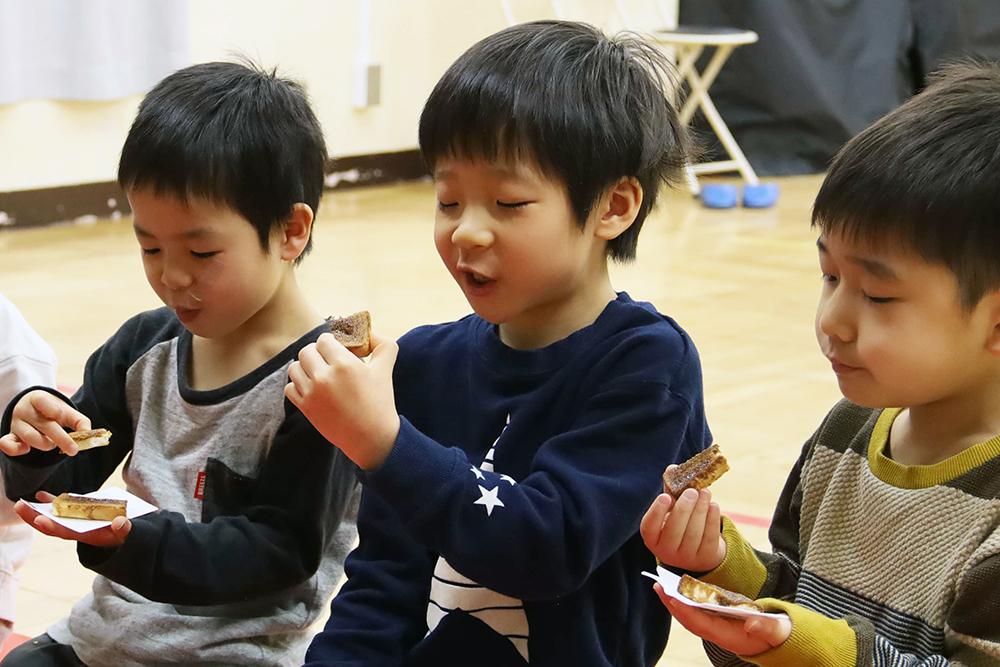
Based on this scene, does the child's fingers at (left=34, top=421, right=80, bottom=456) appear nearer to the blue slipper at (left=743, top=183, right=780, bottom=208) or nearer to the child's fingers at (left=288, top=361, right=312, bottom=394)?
the child's fingers at (left=288, top=361, right=312, bottom=394)

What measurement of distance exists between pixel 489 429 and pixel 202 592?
1.02ft

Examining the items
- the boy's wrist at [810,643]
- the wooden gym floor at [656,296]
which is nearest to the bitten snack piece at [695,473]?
the boy's wrist at [810,643]

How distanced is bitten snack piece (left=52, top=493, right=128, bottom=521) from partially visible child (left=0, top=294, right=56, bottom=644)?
0.30 m

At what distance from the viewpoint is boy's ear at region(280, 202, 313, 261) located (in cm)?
134

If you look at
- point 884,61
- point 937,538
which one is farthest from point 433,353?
point 884,61

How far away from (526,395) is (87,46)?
12.2 feet

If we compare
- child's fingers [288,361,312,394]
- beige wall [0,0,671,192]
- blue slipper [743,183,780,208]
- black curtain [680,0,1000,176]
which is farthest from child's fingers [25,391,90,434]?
black curtain [680,0,1000,176]

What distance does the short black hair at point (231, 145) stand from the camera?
128 centimetres

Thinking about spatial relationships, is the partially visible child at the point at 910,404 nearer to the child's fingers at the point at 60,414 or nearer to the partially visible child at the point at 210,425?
the partially visible child at the point at 210,425

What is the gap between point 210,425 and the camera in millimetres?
1305

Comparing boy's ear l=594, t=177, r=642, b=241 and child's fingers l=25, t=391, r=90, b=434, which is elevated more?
boy's ear l=594, t=177, r=642, b=241

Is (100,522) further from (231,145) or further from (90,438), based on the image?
(231,145)

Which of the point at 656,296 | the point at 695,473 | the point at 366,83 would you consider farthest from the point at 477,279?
the point at 366,83

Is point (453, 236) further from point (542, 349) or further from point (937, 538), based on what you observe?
point (937, 538)
